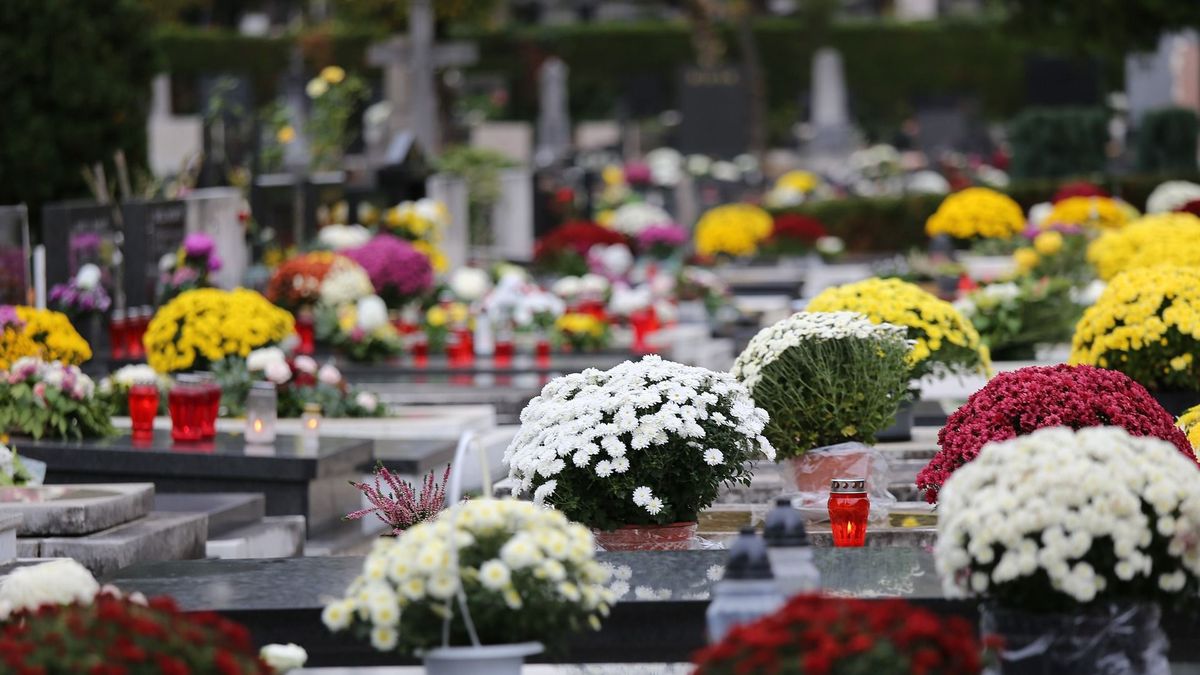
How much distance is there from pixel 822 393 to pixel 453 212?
12.9 metres

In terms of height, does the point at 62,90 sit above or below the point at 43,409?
above

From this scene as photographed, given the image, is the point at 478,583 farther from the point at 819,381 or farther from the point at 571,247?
the point at 571,247

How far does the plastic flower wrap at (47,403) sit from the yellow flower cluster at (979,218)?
35.5 feet

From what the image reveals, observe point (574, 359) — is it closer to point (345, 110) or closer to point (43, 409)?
point (43, 409)

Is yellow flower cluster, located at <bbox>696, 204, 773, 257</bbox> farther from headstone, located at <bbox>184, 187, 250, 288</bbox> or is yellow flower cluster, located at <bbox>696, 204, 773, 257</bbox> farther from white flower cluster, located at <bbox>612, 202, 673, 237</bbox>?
headstone, located at <bbox>184, 187, 250, 288</bbox>

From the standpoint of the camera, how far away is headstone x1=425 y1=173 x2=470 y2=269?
1952 centimetres

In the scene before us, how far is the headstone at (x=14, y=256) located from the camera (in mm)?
11773

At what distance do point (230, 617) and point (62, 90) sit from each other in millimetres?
11300

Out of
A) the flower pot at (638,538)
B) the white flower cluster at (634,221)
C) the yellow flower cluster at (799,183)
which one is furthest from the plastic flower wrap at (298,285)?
the yellow flower cluster at (799,183)

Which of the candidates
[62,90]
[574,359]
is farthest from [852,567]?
[62,90]

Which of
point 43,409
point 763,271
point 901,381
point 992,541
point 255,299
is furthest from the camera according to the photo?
point 763,271

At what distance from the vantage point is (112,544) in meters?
7.07

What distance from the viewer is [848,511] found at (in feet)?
21.4

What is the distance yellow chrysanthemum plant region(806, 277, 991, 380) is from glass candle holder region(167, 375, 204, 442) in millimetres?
2779
